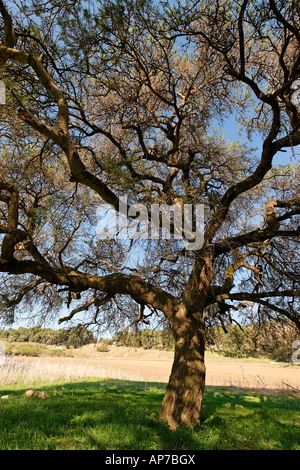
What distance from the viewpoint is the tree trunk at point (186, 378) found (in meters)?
4.32

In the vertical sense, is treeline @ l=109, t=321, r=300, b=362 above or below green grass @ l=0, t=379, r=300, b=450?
above

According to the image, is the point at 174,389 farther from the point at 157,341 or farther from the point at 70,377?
the point at 70,377

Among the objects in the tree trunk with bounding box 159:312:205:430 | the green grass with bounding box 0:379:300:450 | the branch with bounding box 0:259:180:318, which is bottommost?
the green grass with bounding box 0:379:300:450

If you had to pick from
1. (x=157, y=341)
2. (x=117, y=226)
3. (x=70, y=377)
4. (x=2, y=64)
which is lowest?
(x=70, y=377)

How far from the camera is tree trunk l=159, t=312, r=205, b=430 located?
170 inches

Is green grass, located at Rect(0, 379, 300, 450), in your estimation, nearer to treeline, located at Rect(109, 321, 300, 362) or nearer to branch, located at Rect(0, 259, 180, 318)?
branch, located at Rect(0, 259, 180, 318)

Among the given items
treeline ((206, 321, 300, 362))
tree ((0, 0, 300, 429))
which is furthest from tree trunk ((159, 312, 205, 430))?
treeline ((206, 321, 300, 362))

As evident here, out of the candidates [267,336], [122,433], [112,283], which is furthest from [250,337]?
[122,433]

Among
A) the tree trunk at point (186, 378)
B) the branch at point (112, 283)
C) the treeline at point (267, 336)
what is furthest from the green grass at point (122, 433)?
the treeline at point (267, 336)

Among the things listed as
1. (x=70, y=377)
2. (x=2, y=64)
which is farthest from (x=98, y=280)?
(x=70, y=377)

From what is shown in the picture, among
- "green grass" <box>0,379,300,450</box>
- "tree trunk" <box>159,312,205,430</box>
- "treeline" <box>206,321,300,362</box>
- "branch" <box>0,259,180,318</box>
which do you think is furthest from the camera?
"treeline" <box>206,321,300,362</box>
